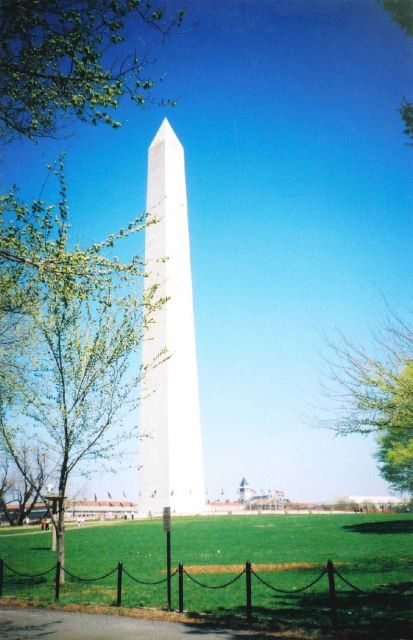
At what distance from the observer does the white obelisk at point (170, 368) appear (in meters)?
33.9

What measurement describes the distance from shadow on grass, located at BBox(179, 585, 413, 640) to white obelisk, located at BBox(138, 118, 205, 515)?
2498 cm

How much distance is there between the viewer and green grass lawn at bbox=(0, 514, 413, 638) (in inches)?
321

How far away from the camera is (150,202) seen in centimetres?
3681

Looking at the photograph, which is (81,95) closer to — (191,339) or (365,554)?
(365,554)

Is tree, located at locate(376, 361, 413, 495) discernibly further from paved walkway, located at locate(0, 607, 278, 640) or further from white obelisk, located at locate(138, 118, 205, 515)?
white obelisk, located at locate(138, 118, 205, 515)

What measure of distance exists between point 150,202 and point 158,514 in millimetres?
24205

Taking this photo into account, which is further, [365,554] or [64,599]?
[365,554]

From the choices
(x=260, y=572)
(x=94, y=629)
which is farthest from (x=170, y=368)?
(x=94, y=629)

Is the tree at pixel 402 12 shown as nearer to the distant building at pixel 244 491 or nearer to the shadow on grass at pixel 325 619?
the shadow on grass at pixel 325 619

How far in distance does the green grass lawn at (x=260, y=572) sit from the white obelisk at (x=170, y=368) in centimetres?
1043

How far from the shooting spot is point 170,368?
3500cm

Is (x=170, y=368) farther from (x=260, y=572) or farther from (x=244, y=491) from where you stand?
(x=244, y=491)

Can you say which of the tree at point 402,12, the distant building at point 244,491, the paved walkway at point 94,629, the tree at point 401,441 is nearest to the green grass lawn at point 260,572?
the paved walkway at point 94,629

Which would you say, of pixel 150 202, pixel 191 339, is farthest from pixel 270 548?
pixel 150 202
